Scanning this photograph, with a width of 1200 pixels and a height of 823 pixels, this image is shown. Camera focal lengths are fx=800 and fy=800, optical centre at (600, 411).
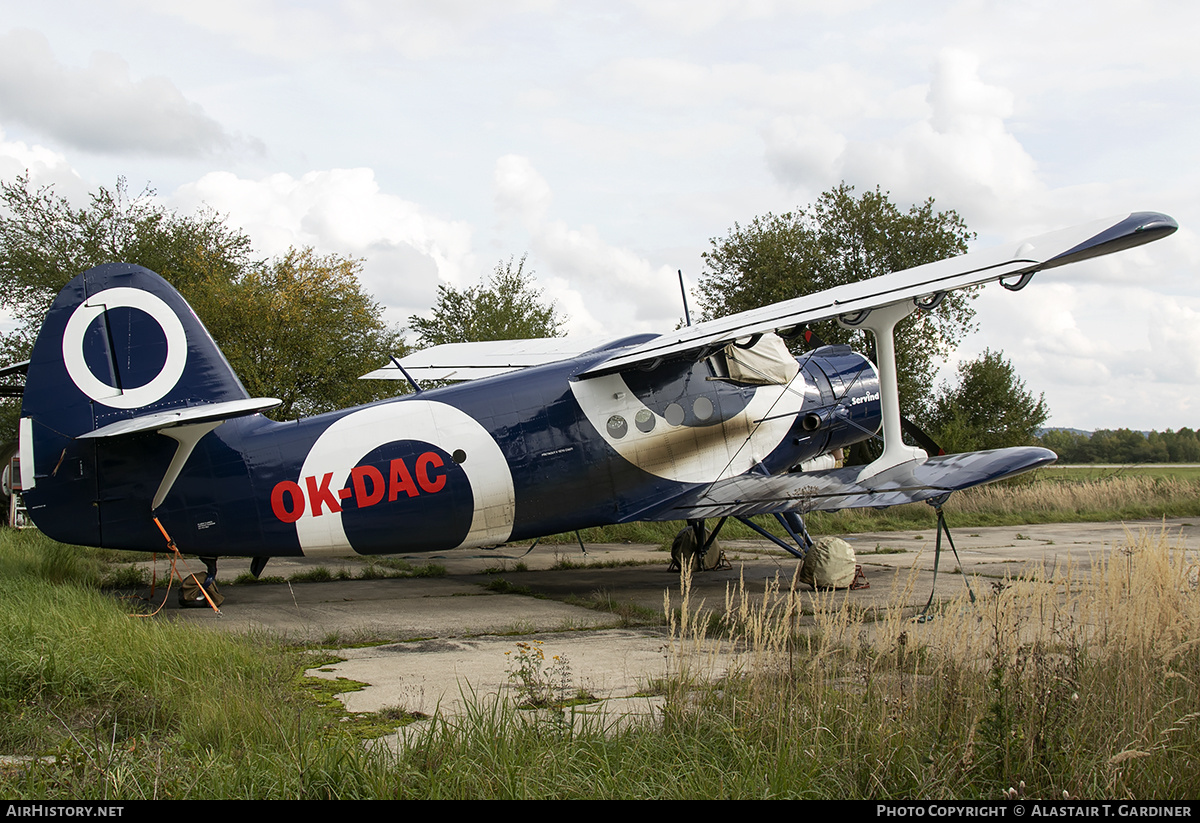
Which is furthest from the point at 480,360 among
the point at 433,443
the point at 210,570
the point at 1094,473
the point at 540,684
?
the point at 1094,473

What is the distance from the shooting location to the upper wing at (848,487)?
26.0 feet

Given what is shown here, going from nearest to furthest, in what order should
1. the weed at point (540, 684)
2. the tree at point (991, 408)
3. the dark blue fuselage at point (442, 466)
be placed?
1. the weed at point (540, 684)
2. the dark blue fuselage at point (442, 466)
3. the tree at point (991, 408)

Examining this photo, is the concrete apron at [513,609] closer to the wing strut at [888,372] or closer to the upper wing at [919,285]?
the wing strut at [888,372]

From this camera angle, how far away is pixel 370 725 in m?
4.28

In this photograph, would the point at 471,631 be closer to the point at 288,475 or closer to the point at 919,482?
the point at 288,475

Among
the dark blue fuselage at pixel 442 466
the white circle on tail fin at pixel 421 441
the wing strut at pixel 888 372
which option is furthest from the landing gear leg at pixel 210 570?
the wing strut at pixel 888 372

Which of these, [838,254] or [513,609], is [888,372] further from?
[838,254]

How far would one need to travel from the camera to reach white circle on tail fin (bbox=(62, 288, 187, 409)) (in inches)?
317

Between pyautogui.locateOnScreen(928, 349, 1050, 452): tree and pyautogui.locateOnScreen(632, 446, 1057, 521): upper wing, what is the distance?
1685cm

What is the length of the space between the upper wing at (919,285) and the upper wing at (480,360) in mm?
3498

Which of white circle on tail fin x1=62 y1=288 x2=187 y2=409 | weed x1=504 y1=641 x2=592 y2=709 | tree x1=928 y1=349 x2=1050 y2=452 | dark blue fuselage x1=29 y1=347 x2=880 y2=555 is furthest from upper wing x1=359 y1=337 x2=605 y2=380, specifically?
tree x1=928 y1=349 x2=1050 y2=452

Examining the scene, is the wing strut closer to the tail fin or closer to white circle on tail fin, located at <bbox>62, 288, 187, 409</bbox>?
the tail fin

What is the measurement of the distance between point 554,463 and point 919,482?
12.8 feet

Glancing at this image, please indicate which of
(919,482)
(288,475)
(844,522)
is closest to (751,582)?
(919,482)
